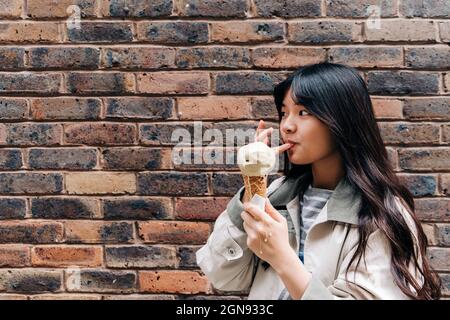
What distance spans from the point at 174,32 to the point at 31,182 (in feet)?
2.44

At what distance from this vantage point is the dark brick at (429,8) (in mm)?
1929

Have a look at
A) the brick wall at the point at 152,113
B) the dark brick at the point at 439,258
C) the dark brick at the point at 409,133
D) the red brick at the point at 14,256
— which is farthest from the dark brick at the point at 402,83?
the red brick at the point at 14,256

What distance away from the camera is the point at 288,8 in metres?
1.94

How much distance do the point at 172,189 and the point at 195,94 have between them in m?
0.35

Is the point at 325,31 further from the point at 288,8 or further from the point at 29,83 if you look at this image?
the point at 29,83

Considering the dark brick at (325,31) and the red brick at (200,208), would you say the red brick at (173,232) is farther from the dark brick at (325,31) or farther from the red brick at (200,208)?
the dark brick at (325,31)

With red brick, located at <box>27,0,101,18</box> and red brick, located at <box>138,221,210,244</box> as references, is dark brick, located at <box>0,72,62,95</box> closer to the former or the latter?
red brick, located at <box>27,0,101,18</box>

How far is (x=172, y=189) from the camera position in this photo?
6.46 feet

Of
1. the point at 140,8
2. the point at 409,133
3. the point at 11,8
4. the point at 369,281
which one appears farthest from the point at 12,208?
the point at 409,133

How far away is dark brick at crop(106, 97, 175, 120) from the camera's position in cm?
197

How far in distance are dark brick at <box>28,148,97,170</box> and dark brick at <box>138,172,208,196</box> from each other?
0.63ft
